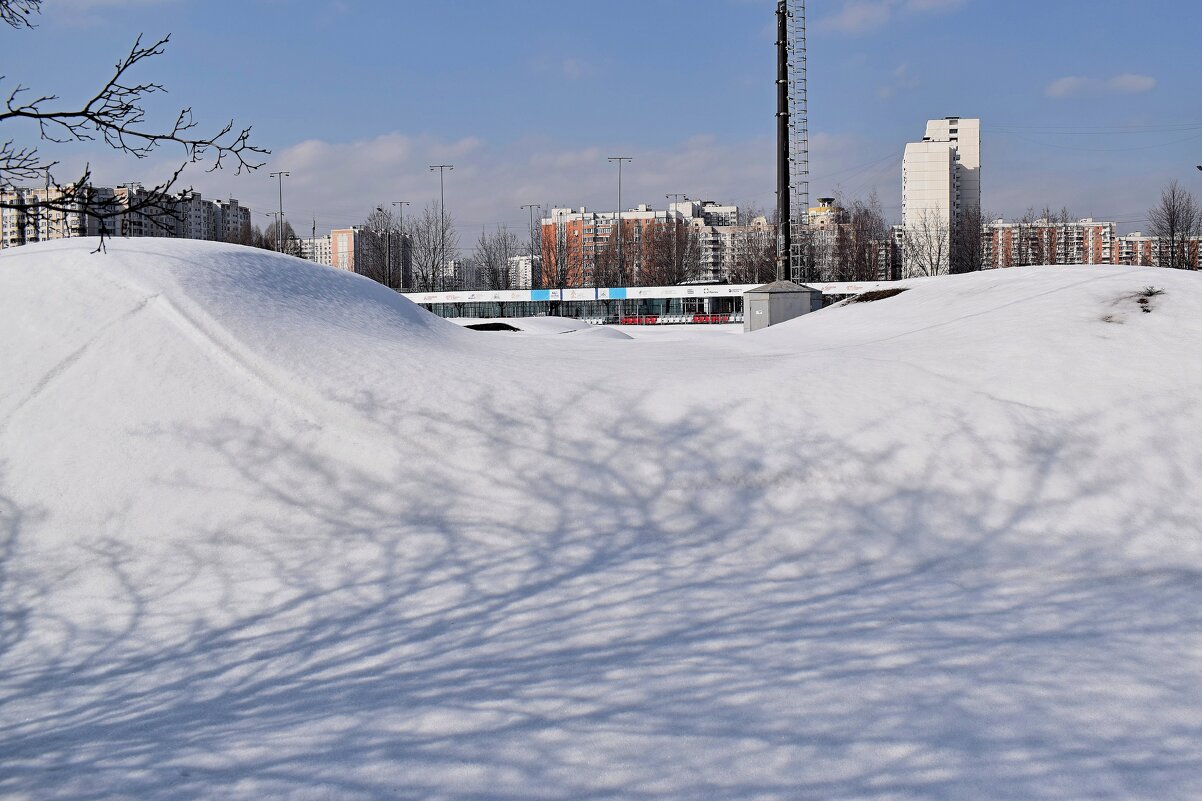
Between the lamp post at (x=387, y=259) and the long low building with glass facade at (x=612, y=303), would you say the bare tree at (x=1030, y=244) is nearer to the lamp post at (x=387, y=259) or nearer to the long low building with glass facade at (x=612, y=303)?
the long low building with glass facade at (x=612, y=303)

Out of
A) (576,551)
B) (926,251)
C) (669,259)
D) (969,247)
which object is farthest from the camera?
(669,259)

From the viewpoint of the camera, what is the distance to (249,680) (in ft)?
14.5

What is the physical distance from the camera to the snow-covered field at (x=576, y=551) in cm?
363

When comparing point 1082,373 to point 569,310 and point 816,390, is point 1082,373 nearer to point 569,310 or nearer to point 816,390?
point 816,390

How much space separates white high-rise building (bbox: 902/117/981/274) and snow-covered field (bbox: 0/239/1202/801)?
55.9 metres

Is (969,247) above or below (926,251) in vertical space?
below

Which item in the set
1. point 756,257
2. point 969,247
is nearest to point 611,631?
point 969,247

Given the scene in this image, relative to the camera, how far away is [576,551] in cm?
589

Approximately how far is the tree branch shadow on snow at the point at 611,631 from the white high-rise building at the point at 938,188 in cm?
5715

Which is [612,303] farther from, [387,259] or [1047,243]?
[1047,243]

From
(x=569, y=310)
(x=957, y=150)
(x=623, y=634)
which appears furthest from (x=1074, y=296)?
(x=957, y=150)

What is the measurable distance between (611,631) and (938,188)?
86.7 metres

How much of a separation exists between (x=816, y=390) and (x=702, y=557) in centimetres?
248

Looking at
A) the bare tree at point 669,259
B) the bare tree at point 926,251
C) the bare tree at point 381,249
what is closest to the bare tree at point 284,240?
the bare tree at point 381,249
